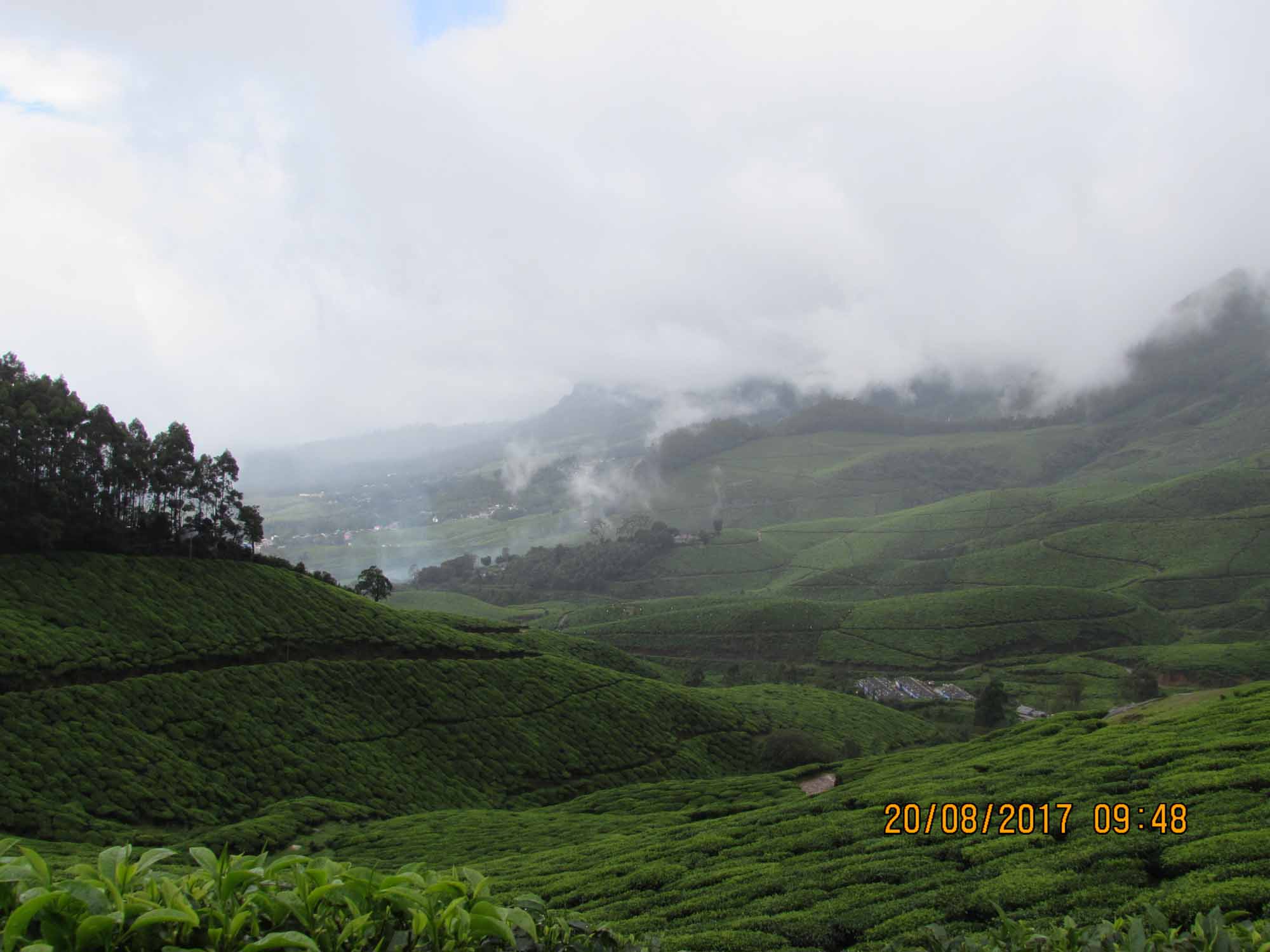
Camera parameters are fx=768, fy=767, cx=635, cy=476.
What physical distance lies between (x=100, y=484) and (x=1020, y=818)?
58511 millimetres

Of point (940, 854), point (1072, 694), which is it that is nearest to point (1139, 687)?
point (1072, 694)

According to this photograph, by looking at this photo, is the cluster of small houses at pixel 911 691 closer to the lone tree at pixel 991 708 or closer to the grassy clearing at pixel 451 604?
the lone tree at pixel 991 708

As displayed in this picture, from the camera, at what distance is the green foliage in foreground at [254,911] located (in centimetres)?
399

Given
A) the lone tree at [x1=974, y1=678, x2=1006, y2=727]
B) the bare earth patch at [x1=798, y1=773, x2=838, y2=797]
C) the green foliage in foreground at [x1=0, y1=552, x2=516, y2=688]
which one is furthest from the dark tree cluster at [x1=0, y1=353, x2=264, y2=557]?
the lone tree at [x1=974, y1=678, x2=1006, y2=727]

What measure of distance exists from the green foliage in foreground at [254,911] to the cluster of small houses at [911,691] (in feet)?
300

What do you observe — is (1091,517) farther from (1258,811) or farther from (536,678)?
(1258,811)

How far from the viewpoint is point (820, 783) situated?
109ft

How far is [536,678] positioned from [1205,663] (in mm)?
94873

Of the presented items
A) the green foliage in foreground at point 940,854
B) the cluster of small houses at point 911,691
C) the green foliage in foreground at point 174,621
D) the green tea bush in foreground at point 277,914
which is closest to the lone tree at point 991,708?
the cluster of small houses at point 911,691

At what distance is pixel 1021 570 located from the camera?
166875 millimetres

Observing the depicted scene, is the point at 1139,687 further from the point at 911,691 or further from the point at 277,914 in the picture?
the point at 277,914

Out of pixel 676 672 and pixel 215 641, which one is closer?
pixel 215 641

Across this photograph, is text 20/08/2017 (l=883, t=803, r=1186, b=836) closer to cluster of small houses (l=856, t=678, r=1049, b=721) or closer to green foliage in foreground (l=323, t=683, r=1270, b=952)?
green foliage in foreground (l=323, t=683, r=1270, b=952)

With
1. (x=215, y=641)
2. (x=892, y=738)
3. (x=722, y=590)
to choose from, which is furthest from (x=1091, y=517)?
(x=215, y=641)
